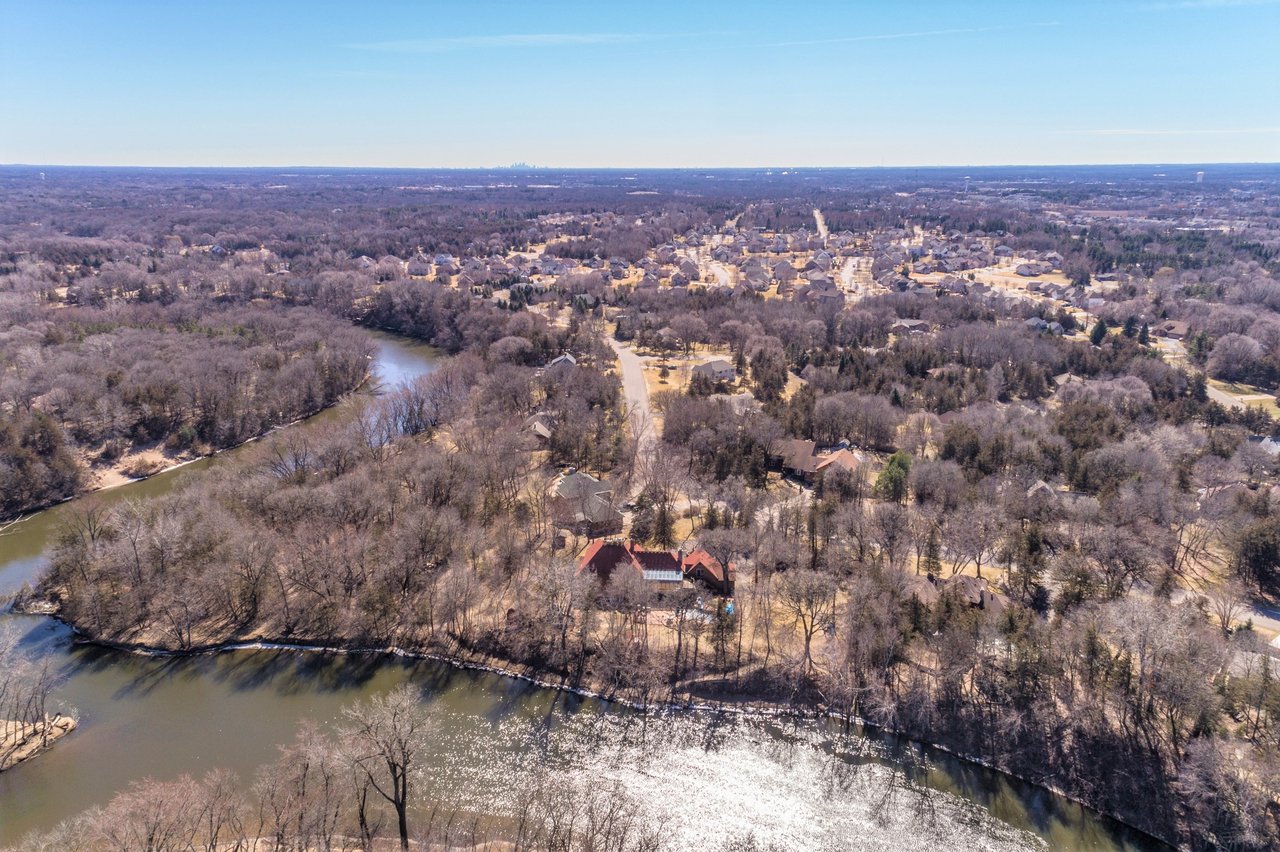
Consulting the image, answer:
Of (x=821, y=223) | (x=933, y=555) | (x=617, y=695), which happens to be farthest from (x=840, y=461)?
(x=821, y=223)

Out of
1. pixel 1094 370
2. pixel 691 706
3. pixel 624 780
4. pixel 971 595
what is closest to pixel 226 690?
pixel 624 780

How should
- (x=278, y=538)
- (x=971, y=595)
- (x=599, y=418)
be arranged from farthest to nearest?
(x=599, y=418)
(x=278, y=538)
(x=971, y=595)

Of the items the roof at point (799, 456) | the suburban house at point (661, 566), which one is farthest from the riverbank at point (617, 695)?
the roof at point (799, 456)

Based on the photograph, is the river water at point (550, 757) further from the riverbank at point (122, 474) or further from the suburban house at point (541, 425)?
the suburban house at point (541, 425)

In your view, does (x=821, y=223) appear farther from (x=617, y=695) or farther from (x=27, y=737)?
(x=27, y=737)

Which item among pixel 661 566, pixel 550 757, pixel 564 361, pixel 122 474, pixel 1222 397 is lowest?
pixel 550 757

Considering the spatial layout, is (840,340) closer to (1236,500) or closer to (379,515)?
(1236,500)
